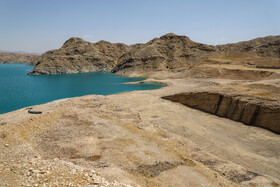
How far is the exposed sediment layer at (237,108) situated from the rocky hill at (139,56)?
49.0m

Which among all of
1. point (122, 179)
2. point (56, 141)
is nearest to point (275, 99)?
point (122, 179)

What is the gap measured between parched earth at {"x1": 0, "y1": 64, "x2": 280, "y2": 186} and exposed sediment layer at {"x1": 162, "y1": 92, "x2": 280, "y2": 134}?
0.94 metres

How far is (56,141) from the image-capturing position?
14.3 meters

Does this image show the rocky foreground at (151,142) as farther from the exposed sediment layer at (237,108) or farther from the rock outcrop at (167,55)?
the rock outcrop at (167,55)

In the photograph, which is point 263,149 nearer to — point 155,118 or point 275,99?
point 275,99

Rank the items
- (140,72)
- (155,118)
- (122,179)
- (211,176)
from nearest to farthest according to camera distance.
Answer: (122,179) < (211,176) < (155,118) < (140,72)

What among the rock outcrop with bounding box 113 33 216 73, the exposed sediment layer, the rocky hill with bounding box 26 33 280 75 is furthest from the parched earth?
the rock outcrop with bounding box 113 33 216 73

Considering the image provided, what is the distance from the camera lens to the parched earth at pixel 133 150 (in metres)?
8.95

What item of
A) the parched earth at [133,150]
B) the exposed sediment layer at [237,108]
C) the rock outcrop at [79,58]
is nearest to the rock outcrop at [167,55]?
the rock outcrop at [79,58]

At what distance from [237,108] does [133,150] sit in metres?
14.5

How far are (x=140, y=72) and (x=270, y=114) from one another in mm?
62454

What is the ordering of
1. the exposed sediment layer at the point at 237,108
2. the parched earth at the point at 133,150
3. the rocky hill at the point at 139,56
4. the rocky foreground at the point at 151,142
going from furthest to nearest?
1. the rocky hill at the point at 139,56
2. the exposed sediment layer at the point at 237,108
3. the rocky foreground at the point at 151,142
4. the parched earth at the point at 133,150

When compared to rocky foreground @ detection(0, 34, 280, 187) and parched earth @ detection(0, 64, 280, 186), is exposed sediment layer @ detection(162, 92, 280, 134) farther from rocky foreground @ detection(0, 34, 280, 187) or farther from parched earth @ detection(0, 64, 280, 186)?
parched earth @ detection(0, 64, 280, 186)

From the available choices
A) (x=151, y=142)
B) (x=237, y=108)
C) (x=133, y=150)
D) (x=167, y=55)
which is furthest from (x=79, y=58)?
(x=133, y=150)
